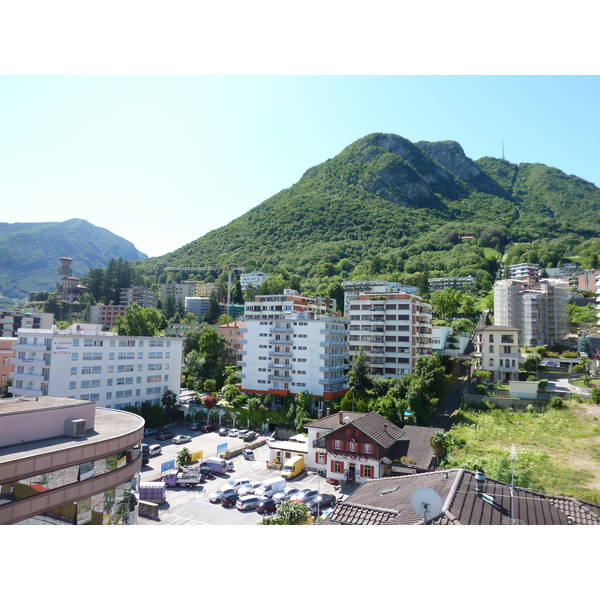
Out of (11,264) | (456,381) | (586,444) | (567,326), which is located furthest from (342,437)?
(11,264)

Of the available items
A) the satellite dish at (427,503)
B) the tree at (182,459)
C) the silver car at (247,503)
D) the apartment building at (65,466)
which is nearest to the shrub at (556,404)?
the silver car at (247,503)

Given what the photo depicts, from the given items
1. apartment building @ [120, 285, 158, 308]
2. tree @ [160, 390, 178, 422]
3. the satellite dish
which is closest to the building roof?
the satellite dish

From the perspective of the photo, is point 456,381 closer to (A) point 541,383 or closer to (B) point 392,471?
(A) point 541,383

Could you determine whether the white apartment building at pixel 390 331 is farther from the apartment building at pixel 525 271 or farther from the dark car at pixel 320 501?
the apartment building at pixel 525 271

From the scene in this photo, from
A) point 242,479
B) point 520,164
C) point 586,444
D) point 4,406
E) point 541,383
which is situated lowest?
point 242,479

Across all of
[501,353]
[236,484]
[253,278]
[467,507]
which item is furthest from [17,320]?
[467,507]

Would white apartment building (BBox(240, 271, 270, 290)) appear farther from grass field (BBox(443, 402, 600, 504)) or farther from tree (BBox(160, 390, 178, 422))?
grass field (BBox(443, 402, 600, 504))
